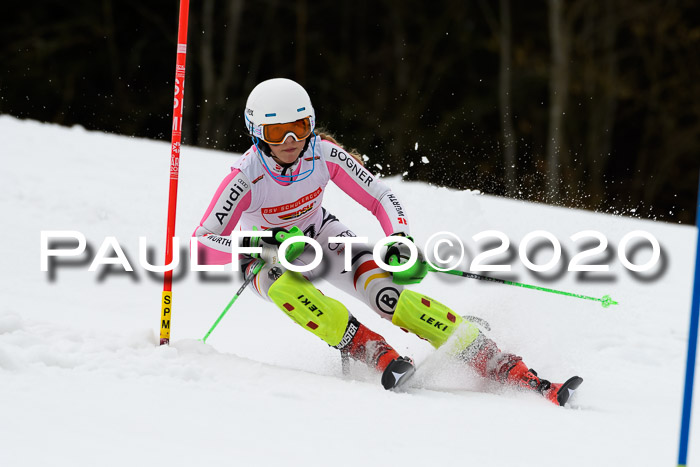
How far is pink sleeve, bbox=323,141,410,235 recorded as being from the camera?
4.41 metres

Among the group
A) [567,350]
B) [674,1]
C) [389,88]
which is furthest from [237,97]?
[567,350]

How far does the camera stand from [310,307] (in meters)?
3.96

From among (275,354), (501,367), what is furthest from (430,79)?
(501,367)

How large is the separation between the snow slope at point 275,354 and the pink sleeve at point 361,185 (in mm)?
826

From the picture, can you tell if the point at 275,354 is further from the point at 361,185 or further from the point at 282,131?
the point at 282,131

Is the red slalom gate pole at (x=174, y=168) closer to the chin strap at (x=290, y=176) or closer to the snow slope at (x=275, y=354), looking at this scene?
the snow slope at (x=275, y=354)

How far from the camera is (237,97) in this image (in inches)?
723

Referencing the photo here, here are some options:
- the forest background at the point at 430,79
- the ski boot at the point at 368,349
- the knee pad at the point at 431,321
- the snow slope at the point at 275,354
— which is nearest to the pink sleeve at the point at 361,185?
the knee pad at the point at 431,321

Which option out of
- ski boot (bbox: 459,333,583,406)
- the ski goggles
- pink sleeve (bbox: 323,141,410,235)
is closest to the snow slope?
ski boot (bbox: 459,333,583,406)

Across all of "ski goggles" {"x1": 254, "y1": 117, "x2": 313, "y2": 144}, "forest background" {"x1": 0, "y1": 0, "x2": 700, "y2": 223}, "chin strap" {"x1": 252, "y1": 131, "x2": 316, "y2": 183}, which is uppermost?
"forest background" {"x1": 0, "y1": 0, "x2": 700, "y2": 223}

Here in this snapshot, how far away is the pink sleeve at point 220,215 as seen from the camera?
410cm

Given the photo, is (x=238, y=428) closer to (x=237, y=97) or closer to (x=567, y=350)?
(x=567, y=350)

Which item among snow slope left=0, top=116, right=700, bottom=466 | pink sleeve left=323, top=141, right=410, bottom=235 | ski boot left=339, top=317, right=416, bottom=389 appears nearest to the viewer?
snow slope left=0, top=116, right=700, bottom=466

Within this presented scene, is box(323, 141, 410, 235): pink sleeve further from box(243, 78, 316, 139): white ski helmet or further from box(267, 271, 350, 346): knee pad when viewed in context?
box(267, 271, 350, 346): knee pad
